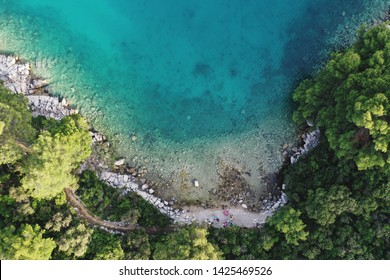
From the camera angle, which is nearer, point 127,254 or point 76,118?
point 127,254

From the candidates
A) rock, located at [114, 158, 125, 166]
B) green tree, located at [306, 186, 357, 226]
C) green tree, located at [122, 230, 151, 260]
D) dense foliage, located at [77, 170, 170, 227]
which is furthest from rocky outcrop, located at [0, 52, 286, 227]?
green tree, located at [306, 186, 357, 226]

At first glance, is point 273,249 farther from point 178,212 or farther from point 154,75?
point 154,75

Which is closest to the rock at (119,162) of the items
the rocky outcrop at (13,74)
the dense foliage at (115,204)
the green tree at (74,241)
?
the dense foliage at (115,204)

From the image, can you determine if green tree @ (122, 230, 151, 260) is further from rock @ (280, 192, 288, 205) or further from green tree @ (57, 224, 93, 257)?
rock @ (280, 192, 288, 205)

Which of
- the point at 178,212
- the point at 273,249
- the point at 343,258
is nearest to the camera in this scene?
the point at 343,258

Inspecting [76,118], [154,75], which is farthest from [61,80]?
[154,75]

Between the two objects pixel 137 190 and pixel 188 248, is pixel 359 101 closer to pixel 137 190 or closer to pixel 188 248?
pixel 188 248

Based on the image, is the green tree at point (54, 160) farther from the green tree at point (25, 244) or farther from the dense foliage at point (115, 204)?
the green tree at point (25, 244)
